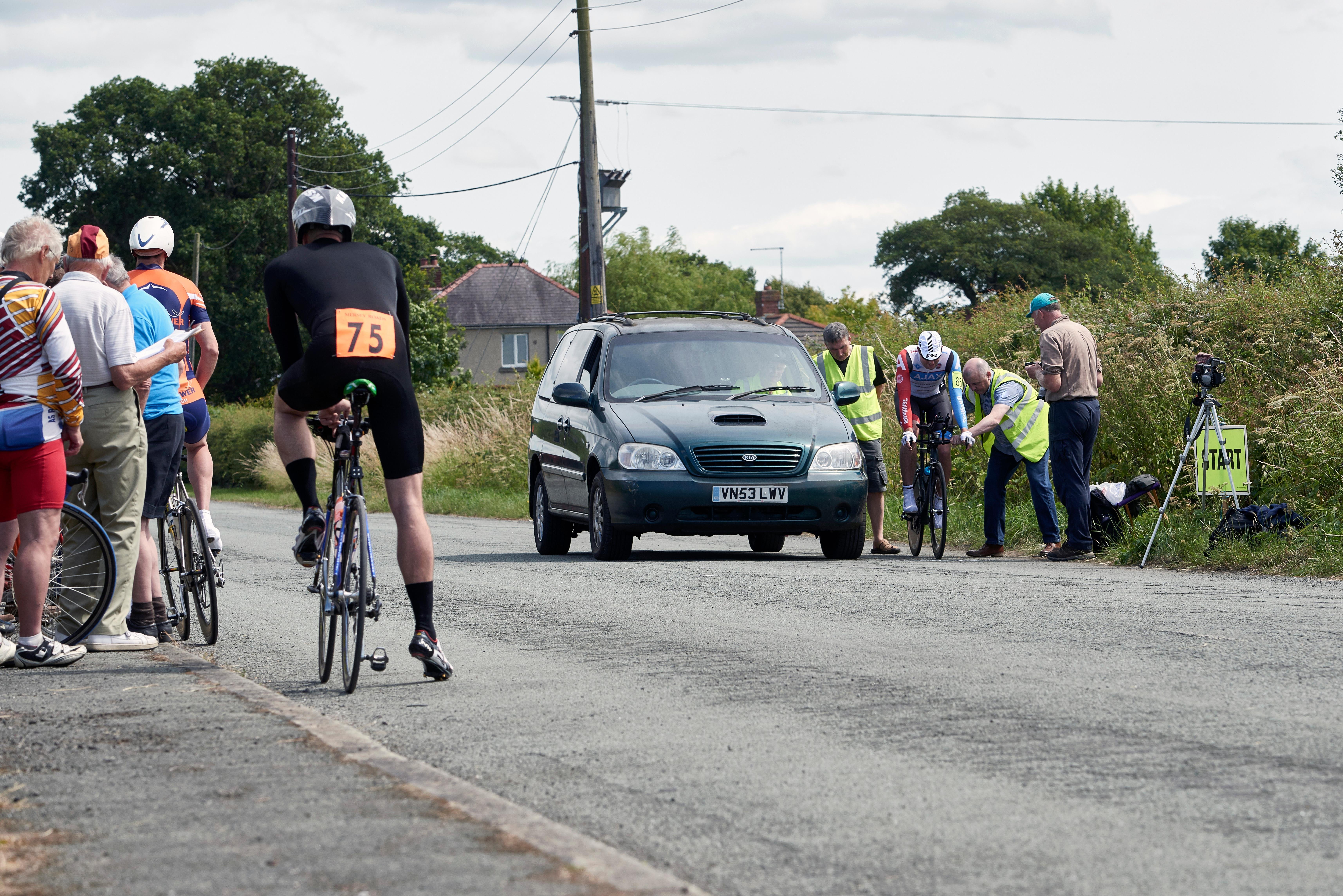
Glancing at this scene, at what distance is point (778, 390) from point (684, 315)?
1484 millimetres

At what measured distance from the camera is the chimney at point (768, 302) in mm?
101125

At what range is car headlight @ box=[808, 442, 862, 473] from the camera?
1276 cm

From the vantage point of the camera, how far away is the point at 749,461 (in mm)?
12648

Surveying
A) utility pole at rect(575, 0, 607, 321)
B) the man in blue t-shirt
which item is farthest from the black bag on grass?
utility pole at rect(575, 0, 607, 321)

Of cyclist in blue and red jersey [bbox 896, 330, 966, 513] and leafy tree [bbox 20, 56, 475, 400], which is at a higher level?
leafy tree [bbox 20, 56, 475, 400]

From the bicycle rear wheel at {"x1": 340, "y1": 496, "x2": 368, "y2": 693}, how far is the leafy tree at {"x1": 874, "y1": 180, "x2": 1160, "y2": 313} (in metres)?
84.0

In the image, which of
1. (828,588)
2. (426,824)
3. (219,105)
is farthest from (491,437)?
(219,105)

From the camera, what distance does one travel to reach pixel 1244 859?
3791mm

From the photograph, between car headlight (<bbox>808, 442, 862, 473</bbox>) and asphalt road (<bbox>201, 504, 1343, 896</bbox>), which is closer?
asphalt road (<bbox>201, 504, 1343, 896</bbox>)

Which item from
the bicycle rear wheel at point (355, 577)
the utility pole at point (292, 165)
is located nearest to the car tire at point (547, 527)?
the bicycle rear wheel at point (355, 577)

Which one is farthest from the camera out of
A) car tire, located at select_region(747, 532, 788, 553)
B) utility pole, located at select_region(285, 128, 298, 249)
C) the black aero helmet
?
utility pole, located at select_region(285, 128, 298, 249)

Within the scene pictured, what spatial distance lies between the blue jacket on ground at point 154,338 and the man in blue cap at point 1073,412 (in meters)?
7.25

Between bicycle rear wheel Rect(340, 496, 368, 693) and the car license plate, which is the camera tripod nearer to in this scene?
the car license plate

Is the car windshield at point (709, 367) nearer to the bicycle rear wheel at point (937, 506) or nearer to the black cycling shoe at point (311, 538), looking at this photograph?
the bicycle rear wheel at point (937, 506)
